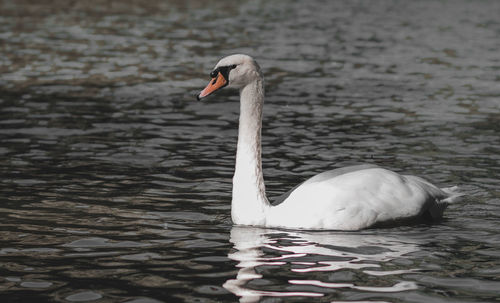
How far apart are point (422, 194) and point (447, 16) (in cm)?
2905

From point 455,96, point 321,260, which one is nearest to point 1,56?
point 455,96

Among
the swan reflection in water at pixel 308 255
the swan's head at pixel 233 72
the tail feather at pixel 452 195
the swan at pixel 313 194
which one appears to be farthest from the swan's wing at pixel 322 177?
the swan's head at pixel 233 72

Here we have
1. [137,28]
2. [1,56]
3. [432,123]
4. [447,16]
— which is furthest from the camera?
[447,16]

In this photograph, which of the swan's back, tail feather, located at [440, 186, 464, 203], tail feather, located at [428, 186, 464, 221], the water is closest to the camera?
the water

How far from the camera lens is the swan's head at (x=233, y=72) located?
33.6 ft

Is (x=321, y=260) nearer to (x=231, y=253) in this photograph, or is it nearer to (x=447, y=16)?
(x=231, y=253)

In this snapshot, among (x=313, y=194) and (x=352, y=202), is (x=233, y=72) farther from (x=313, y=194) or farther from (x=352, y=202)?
(x=352, y=202)

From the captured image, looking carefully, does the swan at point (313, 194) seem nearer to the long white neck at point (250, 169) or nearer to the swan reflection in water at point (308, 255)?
the long white neck at point (250, 169)

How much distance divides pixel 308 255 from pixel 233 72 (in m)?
2.31

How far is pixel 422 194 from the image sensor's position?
10.4 m

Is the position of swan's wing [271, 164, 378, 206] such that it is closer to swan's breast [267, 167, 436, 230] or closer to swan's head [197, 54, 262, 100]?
swan's breast [267, 167, 436, 230]

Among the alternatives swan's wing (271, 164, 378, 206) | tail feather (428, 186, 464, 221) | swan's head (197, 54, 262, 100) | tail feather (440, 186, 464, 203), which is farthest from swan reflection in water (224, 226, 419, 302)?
swan's head (197, 54, 262, 100)

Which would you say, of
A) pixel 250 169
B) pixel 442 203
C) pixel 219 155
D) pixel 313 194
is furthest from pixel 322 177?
pixel 219 155

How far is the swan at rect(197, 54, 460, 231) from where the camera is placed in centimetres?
986
